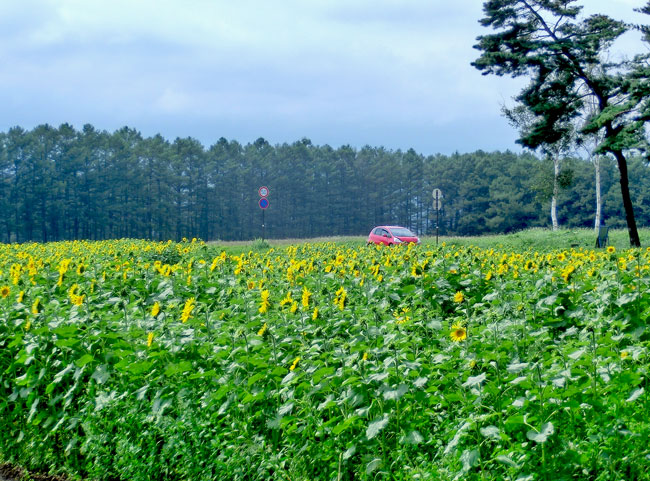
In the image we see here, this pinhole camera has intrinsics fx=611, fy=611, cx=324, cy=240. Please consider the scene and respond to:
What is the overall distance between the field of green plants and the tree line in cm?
4201

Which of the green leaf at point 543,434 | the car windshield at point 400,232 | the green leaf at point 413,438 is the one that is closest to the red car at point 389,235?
the car windshield at point 400,232

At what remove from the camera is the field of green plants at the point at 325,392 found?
3227 millimetres

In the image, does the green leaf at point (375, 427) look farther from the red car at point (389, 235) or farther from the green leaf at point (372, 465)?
the red car at point (389, 235)

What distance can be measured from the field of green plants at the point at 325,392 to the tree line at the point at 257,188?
1654 inches

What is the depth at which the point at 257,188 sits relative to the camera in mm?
73000

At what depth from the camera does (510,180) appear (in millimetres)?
78750

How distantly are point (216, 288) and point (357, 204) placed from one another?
247 ft

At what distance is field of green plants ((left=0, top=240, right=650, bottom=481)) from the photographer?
323cm

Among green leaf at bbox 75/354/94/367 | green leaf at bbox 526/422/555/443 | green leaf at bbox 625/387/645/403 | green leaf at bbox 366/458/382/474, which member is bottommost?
green leaf at bbox 366/458/382/474

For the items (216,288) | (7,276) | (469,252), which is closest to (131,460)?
(216,288)

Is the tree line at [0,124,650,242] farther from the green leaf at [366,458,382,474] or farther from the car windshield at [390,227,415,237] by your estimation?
the green leaf at [366,458,382,474]

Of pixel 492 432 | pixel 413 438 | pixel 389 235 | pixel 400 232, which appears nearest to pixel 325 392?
pixel 413 438

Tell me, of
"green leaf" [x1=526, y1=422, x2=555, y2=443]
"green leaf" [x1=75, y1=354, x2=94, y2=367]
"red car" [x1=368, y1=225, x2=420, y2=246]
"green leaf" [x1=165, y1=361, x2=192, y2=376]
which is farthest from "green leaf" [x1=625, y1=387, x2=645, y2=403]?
"red car" [x1=368, y1=225, x2=420, y2=246]

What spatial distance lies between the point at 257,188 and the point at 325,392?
230ft
